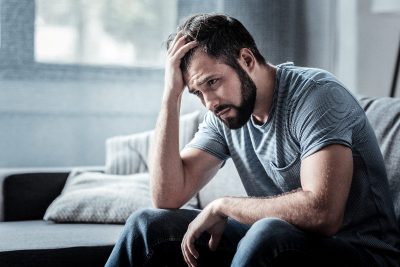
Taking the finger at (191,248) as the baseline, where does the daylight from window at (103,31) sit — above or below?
above

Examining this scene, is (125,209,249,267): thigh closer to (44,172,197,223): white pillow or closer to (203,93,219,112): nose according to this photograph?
(203,93,219,112): nose

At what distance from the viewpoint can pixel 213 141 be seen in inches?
74.9

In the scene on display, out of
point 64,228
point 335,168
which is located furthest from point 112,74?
point 335,168

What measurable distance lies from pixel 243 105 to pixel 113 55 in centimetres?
141

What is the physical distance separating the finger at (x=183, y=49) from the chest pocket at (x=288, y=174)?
36 centimetres

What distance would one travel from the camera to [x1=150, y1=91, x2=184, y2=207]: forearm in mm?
1828

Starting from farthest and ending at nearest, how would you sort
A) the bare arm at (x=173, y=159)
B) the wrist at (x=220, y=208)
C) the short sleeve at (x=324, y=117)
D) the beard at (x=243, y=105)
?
the bare arm at (x=173, y=159) < the beard at (x=243, y=105) < the wrist at (x=220, y=208) < the short sleeve at (x=324, y=117)

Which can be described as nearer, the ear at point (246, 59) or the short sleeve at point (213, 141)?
the ear at point (246, 59)

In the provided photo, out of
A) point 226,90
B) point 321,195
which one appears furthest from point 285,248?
point 226,90

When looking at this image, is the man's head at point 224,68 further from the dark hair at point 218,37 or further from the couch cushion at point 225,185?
the couch cushion at point 225,185

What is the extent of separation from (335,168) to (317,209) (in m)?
0.10

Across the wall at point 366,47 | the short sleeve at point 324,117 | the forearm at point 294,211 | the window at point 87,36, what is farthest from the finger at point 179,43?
the wall at point 366,47

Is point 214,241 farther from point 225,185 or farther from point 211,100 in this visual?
point 225,185

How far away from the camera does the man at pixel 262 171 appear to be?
1445 millimetres
